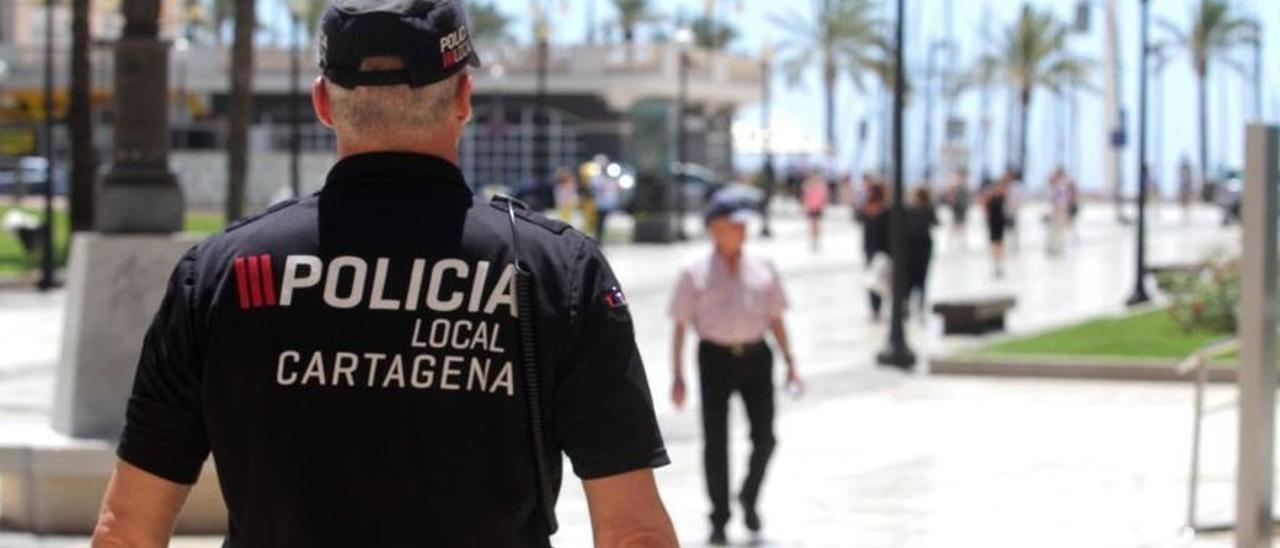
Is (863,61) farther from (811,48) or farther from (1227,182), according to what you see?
(1227,182)

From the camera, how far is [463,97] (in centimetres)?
355

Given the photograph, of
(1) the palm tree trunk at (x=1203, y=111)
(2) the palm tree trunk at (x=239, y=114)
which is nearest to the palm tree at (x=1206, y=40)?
(1) the palm tree trunk at (x=1203, y=111)

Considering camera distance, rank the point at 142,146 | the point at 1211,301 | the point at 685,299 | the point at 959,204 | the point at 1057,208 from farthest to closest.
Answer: the point at 959,204
the point at 1057,208
the point at 1211,301
the point at 142,146
the point at 685,299

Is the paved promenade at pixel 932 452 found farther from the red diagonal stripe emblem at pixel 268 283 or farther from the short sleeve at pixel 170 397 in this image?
the red diagonal stripe emblem at pixel 268 283

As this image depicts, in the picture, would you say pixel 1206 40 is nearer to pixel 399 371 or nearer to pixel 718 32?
pixel 718 32

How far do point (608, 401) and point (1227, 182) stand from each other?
6428 cm

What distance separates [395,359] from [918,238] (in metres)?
22.6

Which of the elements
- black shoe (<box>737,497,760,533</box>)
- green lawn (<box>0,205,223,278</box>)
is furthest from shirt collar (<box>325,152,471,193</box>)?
green lawn (<box>0,205,223,278</box>)

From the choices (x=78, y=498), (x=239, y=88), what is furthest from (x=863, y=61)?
(x=78, y=498)

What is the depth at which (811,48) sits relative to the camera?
347 feet

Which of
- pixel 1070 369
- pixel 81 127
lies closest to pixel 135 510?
pixel 1070 369

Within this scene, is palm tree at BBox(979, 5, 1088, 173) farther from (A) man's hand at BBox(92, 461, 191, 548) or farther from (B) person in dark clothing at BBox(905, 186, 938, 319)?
(A) man's hand at BBox(92, 461, 191, 548)

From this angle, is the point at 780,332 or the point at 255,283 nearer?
the point at 255,283

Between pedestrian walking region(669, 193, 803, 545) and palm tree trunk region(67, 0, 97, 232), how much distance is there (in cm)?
2471
